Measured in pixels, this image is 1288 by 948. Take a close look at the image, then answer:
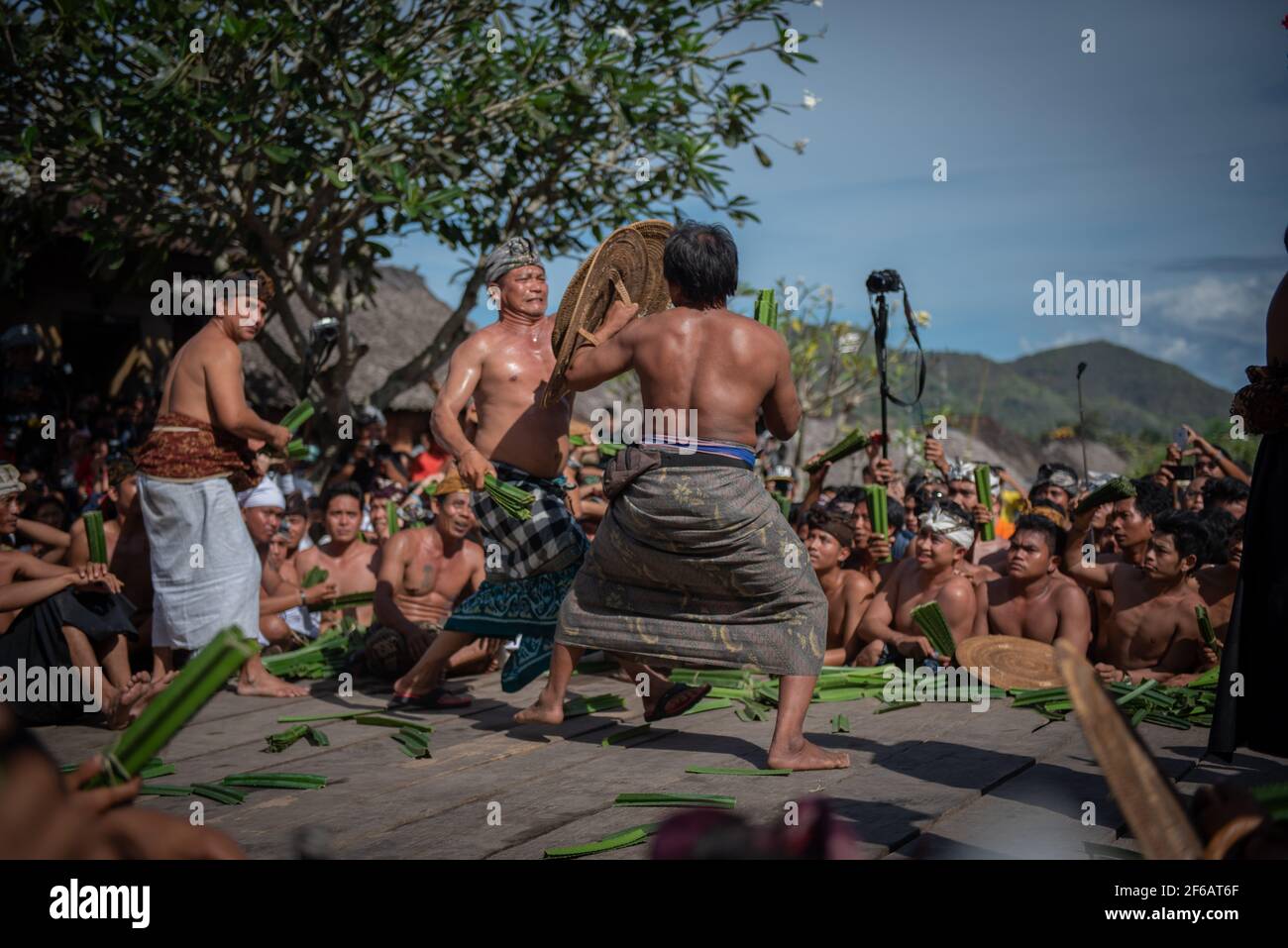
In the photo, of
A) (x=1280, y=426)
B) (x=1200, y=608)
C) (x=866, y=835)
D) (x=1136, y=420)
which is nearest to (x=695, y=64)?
(x=1200, y=608)

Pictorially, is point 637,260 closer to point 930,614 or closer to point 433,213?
point 930,614

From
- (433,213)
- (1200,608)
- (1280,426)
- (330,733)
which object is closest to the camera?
(1280,426)

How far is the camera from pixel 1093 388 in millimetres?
64062

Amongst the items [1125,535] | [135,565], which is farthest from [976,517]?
[135,565]

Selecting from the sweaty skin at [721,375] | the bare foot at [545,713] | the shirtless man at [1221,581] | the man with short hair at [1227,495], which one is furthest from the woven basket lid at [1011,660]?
the bare foot at [545,713]

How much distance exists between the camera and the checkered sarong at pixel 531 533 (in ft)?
16.3

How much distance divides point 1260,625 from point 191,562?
445cm

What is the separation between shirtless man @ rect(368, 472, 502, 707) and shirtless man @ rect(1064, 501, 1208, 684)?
10.8ft

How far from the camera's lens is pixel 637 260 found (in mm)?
4820

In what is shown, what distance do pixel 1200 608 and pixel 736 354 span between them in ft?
9.05

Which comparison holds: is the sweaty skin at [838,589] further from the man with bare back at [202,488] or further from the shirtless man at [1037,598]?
the man with bare back at [202,488]

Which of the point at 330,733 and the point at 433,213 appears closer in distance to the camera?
the point at 330,733

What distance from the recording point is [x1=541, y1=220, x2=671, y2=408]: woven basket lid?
14.8 feet

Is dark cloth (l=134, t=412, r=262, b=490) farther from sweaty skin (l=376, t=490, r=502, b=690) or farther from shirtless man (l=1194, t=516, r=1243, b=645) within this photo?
shirtless man (l=1194, t=516, r=1243, b=645)
